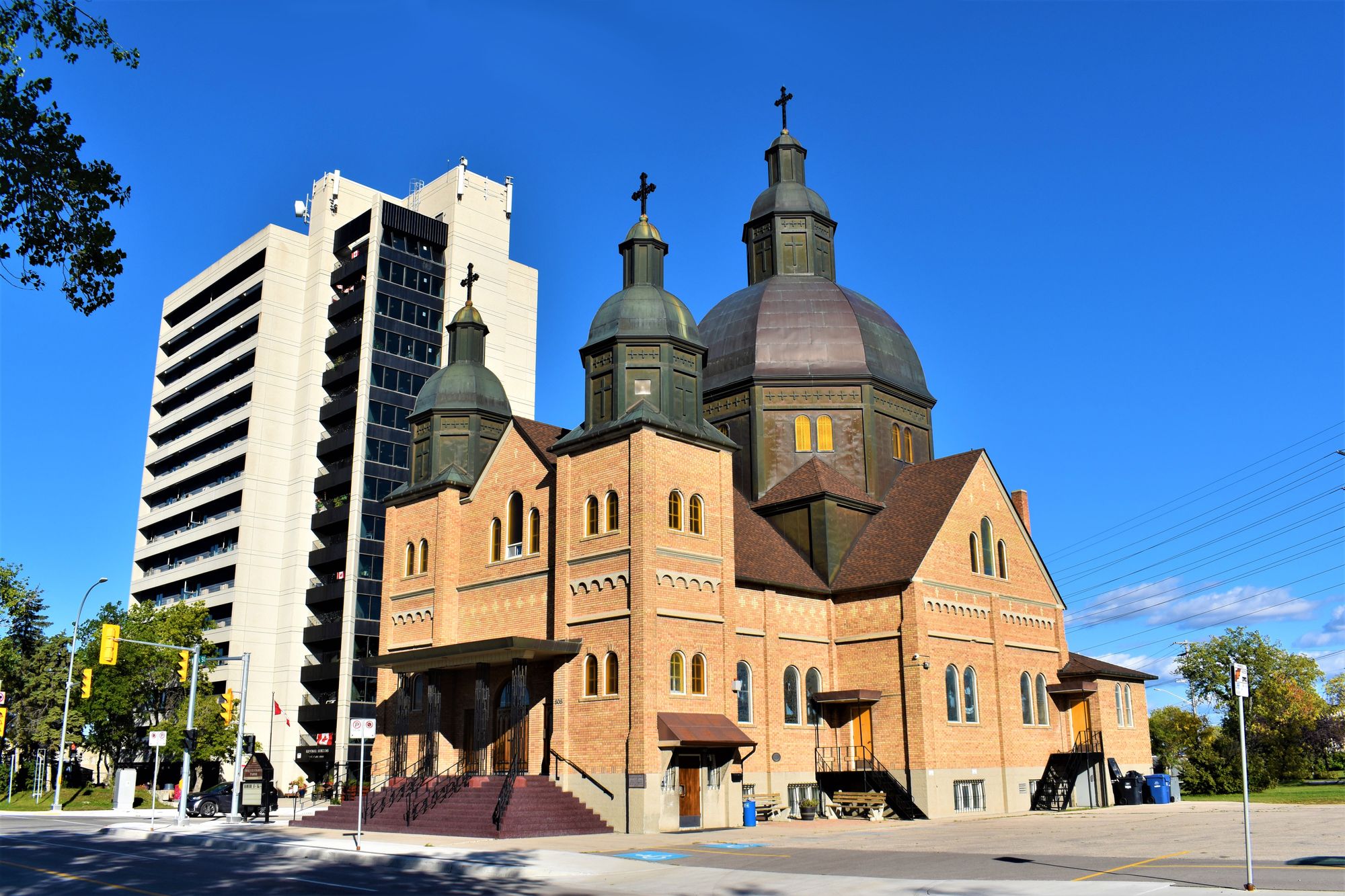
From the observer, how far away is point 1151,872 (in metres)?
18.5

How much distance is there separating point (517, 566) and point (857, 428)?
14.8 m

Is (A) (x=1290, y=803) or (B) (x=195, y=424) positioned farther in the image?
(B) (x=195, y=424)

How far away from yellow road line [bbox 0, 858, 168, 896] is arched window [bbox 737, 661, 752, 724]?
1940 centimetres

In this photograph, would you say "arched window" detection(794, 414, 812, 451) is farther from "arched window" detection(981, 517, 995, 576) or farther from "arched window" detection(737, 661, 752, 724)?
"arched window" detection(737, 661, 752, 724)

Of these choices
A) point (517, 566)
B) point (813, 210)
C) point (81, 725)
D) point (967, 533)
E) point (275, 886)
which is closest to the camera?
point (275, 886)

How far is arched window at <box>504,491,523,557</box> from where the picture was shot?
37.1 m

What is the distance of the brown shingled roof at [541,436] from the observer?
36750 millimetres

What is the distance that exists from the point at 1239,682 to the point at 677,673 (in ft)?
57.0

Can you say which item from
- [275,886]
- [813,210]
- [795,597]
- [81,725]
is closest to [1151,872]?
[275,886]

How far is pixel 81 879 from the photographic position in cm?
1902

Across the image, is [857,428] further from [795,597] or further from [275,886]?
[275,886]

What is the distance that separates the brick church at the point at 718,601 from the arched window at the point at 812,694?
93 mm

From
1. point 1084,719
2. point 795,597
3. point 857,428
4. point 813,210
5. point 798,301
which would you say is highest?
point 813,210

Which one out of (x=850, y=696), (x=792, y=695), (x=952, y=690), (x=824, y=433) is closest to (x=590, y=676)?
(x=792, y=695)
